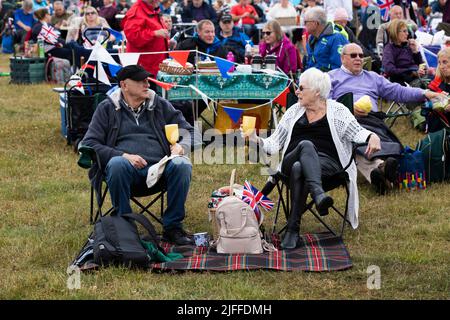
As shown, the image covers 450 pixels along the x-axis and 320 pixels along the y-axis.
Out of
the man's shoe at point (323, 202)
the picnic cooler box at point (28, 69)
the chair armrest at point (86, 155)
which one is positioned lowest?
the picnic cooler box at point (28, 69)

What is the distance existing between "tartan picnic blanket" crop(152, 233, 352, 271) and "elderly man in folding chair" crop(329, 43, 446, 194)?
146 centimetres

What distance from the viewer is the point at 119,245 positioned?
564 centimetres

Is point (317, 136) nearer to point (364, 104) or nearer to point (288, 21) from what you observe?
point (364, 104)

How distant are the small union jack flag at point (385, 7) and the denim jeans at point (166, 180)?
29.3 feet

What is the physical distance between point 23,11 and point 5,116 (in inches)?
325

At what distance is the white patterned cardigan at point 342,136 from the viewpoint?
6645 millimetres

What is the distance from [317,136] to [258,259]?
1.24m

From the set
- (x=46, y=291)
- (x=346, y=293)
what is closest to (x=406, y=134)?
(x=346, y=293)

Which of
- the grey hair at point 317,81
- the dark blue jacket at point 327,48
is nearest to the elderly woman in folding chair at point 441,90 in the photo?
→ the dark blue jacket at point 327,48

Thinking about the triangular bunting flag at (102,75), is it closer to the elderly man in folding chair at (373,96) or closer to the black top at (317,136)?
the elderly man in folding chair at (373,96)

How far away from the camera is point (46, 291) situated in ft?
17.3

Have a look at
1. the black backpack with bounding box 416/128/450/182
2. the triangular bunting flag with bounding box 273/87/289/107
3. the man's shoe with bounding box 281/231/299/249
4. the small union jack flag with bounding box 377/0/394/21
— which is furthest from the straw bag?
the small union jack flag with bounding box 377/0/394/21

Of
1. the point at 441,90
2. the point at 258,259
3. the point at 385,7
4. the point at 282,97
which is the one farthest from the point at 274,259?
the point at 385,7

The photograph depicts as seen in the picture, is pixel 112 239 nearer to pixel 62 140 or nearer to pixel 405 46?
pixel 62 140
